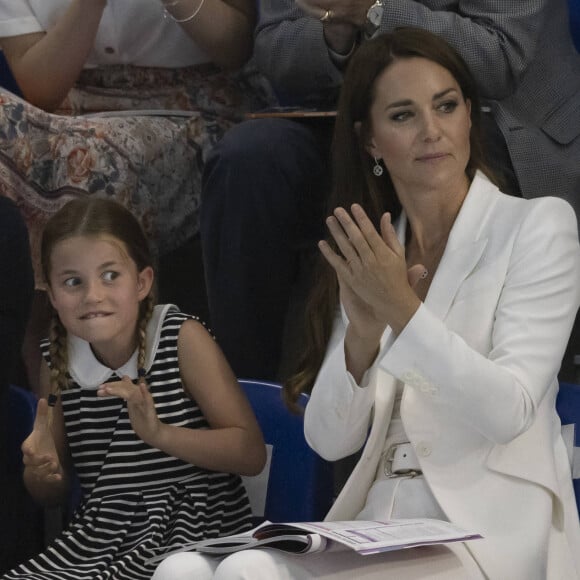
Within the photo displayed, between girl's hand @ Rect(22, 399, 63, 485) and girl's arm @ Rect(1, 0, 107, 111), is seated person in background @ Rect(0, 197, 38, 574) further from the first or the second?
girl's arm @ Rect(1, 0, 107, 111)

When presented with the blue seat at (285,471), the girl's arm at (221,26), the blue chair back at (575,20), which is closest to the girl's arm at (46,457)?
the blue seat at (285,471)

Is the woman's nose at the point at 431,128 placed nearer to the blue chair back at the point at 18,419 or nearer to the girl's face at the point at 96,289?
the girl's face at the point at 96,289

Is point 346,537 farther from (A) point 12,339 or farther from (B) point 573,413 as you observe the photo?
(A) point 12,339

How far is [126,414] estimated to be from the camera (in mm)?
2537

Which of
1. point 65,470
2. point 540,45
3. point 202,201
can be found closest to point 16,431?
point 65,470

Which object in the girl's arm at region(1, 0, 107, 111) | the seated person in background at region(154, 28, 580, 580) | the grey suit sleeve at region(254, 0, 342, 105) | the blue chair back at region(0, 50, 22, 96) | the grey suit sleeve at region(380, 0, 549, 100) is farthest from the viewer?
the blue chair back at region(0, 50, 22, 96)

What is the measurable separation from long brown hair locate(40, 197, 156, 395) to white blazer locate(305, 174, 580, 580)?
19.2 inches

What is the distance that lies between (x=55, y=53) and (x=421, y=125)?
113 cm

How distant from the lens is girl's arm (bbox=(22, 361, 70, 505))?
2.35m

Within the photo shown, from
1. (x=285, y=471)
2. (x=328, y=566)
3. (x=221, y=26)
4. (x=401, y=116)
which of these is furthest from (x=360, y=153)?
(x=328, y=566)

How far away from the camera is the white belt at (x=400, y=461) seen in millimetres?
2142

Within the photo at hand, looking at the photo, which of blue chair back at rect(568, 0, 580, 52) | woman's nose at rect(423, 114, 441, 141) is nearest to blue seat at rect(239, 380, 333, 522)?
woman's nose at rect(423, 114, 441, 141)

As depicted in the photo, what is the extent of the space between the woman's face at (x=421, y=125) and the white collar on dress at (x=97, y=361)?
530mm

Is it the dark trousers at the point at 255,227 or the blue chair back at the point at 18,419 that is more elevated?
the dark trousers at the point at 255,227
